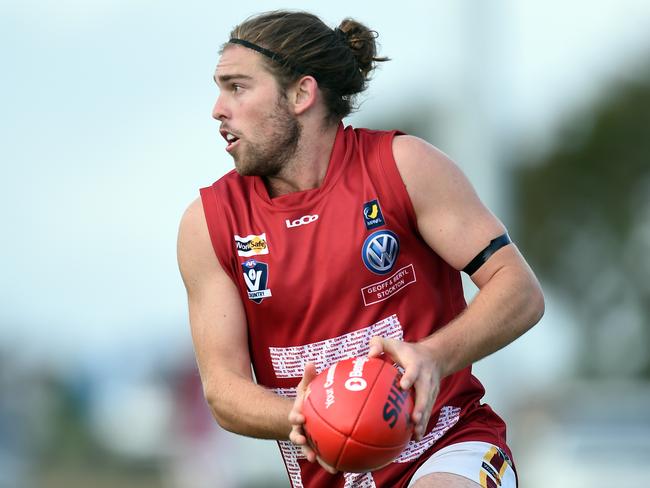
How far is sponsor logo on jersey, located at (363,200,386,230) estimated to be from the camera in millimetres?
5852

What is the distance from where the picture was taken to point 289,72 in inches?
243

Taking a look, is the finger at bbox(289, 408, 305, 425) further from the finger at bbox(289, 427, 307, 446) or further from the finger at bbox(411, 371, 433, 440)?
the finger at bbox(411, 371, 433, 440)

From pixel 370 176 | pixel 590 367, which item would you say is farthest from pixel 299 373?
pixel 590 367

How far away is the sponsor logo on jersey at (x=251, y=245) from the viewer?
5.98 metres

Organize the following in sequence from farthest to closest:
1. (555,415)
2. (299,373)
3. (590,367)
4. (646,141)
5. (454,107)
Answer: (646,141) → (590,367) → (555,415) → (454,107) → (299,373)

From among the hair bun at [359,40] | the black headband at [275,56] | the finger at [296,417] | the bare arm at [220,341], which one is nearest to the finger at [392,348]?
the finger at [296,417]

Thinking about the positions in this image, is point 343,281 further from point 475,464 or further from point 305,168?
point 475,464

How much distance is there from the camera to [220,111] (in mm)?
6031

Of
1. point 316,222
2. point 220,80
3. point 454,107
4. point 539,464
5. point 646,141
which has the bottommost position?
point 646,141

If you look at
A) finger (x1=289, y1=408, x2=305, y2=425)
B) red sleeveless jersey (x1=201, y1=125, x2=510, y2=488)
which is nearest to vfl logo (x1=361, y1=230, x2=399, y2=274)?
red sleeveless jersey (x1=201, y1=125, x2=510, y2=488)

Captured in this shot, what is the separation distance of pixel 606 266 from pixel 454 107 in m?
24.2

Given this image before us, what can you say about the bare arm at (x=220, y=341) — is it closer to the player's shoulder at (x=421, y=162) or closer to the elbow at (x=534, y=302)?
the player's shoulder at (x=421, y=162)

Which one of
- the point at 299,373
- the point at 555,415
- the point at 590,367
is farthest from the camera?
the point at 590,367

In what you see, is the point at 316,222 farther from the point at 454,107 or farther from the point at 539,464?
the point at 539,464
